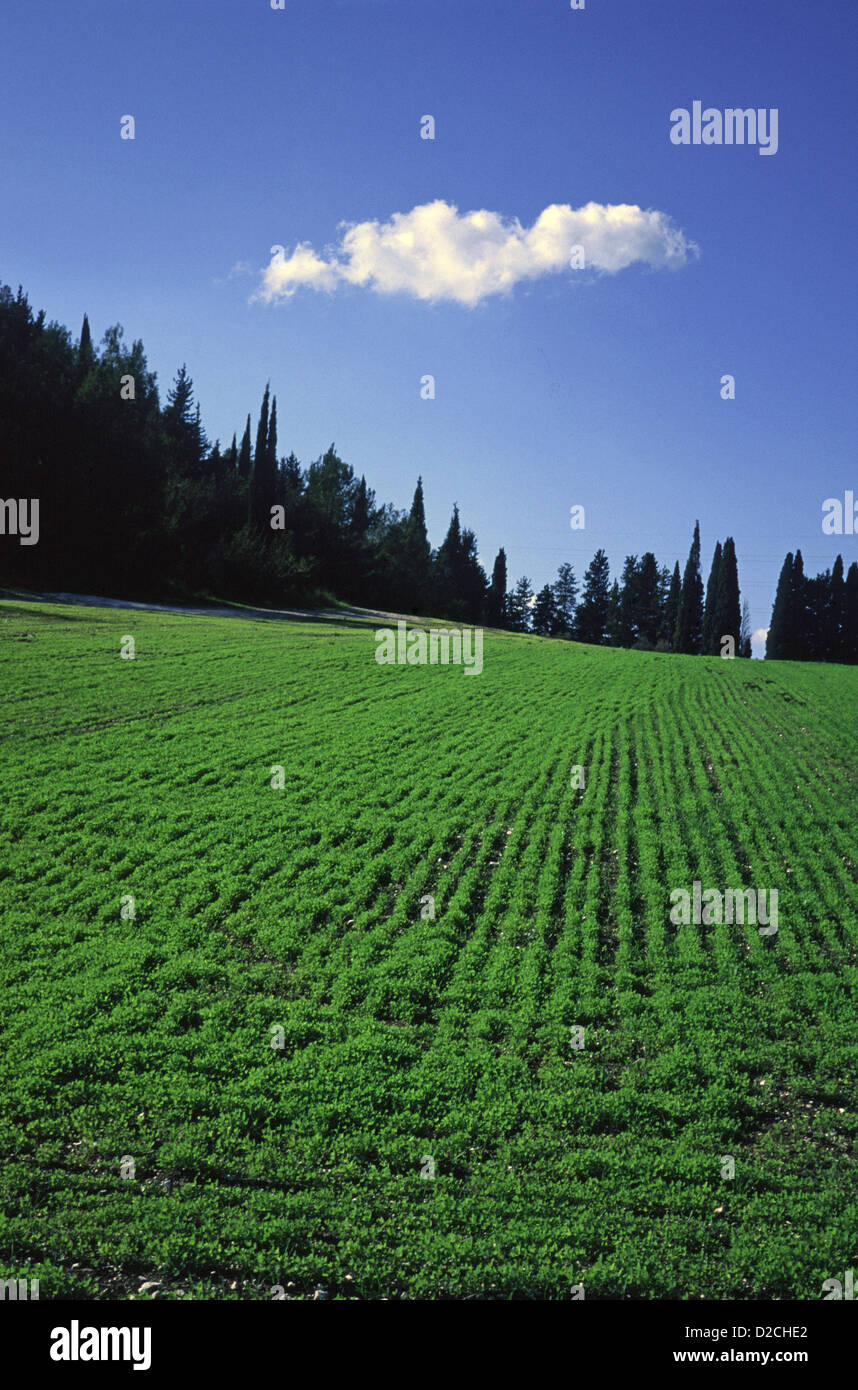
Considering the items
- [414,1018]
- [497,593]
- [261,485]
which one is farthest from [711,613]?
[414,1018]

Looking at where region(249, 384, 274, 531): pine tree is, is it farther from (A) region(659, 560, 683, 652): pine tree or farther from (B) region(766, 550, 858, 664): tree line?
(B) region(766, 550, 858, 664): tree line

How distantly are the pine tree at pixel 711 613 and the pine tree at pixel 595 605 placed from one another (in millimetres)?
24055

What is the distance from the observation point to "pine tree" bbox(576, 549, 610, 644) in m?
116

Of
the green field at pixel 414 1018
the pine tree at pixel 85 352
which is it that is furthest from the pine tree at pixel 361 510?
the green field at pixel 414 1018

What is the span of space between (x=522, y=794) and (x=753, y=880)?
206 inches

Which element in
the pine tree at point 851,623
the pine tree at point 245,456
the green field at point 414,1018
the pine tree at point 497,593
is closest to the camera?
the green field at point 414,1018

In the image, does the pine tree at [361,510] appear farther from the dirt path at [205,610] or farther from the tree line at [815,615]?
the tree line at [815,615]

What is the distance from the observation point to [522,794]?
18.3 metres

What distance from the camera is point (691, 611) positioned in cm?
9269

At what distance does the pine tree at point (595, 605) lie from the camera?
116 m

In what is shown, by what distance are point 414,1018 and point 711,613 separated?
85.5 m
